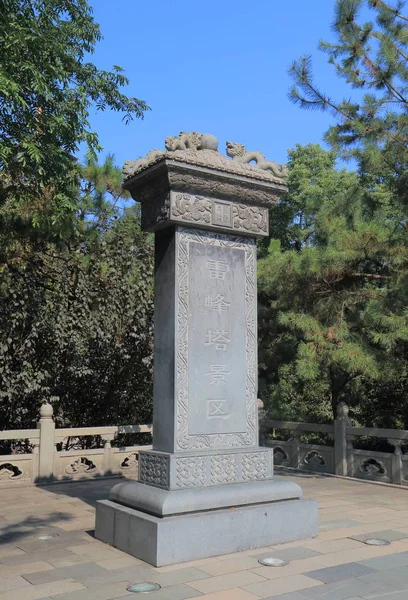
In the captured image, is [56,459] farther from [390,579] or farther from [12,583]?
[390,579]

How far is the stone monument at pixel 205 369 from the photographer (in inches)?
189

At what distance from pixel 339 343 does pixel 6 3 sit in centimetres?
588

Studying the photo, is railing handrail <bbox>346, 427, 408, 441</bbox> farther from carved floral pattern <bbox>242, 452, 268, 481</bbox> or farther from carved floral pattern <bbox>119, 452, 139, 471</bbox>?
carved floral pattern <bbox>242, 452, 268, 481</bbox>

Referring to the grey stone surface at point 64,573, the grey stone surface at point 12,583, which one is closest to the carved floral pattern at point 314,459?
the grey stone surface at point 64,573

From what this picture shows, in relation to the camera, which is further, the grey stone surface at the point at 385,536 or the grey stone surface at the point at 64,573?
the grey stone surface at the point at 385,536

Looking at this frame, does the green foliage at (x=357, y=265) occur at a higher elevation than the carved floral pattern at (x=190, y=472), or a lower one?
higher

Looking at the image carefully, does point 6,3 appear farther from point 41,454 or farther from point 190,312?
point 41,454

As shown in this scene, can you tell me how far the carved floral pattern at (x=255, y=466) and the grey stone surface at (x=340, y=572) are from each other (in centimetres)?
109

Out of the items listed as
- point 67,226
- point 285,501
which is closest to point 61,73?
point 67,226

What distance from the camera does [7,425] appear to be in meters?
10.2

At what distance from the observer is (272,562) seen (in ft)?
14.6

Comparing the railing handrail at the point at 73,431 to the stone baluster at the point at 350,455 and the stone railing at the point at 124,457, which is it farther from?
Result: the stone baluster at the point at 350,455

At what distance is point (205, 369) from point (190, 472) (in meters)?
0.87

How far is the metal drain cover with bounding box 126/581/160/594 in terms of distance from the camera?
384cm
